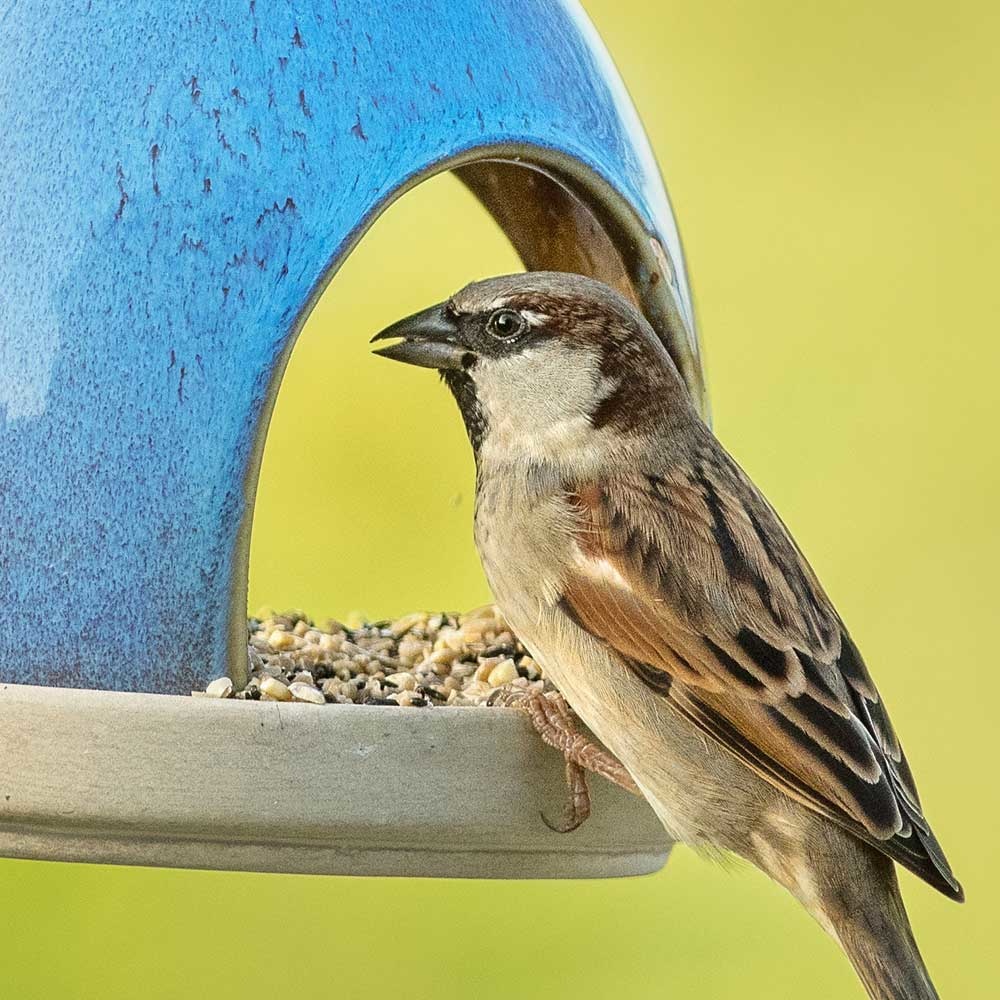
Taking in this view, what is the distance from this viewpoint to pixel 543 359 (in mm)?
2713

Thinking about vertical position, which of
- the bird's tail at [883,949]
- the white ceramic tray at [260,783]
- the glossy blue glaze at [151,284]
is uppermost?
the glossy blue glaze at [151,284]

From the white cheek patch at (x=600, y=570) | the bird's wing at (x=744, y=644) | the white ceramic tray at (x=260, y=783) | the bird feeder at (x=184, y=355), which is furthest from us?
the white cheek patch at (x=600, y=570)

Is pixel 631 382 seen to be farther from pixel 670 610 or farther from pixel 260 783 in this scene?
pixel 260 783

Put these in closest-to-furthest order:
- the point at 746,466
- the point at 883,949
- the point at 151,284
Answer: the point at 151,284, the point at 883,949, the point at 746,466

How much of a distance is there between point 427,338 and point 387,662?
0.44m

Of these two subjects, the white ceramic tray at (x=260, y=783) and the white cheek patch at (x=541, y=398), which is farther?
the white cheek patch at (x=541, y=398)

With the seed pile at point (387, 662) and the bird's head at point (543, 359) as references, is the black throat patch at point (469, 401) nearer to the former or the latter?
the bird's head at point (543, 359)

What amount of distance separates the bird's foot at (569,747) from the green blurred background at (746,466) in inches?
42.2

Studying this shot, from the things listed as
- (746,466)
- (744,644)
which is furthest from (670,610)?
(746,466)

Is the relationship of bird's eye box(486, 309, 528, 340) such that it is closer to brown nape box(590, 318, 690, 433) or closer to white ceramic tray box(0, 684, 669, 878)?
brown nape box(590, 318, 690, 433)

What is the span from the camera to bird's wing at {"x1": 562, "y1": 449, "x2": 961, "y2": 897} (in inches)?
97.1

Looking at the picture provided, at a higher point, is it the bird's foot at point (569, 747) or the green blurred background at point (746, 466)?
the green blurred background at point (746, 466)

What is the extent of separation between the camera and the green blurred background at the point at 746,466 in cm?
379

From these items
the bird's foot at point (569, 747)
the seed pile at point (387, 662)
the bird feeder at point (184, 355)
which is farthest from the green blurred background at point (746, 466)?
the bird feeder at point (184, 355)
